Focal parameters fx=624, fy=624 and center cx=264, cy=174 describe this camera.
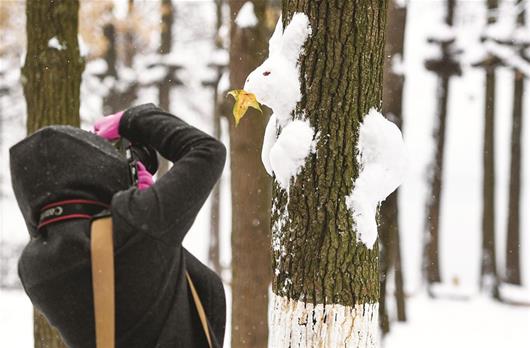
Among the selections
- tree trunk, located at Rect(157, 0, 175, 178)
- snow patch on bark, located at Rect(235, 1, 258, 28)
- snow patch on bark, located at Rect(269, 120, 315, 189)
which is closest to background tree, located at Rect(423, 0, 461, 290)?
tree trunk, located at Rect(157, 0, 175, 178)

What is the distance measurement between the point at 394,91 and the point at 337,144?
6.10m

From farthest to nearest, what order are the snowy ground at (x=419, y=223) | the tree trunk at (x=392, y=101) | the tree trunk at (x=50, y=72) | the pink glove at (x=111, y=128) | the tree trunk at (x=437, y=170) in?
1. the tree trunk at (x=437, y=170)
2. the snowy ground at (x=419, y=223)
3. the tree trunk at (x=392, y=101)
4. the tree trunk at (x=50, y=72)
5. the pink glove at (x=111, y=128)

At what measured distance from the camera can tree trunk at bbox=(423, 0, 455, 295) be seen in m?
13.4

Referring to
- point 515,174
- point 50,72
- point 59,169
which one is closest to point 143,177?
point 59,169

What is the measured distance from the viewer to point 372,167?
2.67 meters

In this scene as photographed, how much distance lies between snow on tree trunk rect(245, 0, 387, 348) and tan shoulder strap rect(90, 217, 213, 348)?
3.36ft

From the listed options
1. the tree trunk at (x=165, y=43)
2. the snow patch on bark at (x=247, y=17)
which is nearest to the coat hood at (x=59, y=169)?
the snow patch on bark at (x=247, y=17)

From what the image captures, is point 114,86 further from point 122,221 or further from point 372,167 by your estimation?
point 122,221

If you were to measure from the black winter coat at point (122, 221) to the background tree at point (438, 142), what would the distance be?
11.6 m

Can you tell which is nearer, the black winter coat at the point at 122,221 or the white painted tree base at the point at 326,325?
the black winter coat at the point at 122,221

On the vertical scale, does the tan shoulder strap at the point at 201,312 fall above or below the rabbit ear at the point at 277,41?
below

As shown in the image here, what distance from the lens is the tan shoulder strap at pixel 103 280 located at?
1.80m

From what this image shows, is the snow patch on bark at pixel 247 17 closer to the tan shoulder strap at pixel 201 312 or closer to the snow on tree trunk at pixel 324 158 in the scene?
the snow on tree trunk at pixel 324 158

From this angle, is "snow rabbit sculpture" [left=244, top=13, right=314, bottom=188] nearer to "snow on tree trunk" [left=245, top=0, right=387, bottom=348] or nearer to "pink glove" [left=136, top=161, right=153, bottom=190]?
"snow on tree trunk" [left=245, top=0, right=387, bottom=348]
